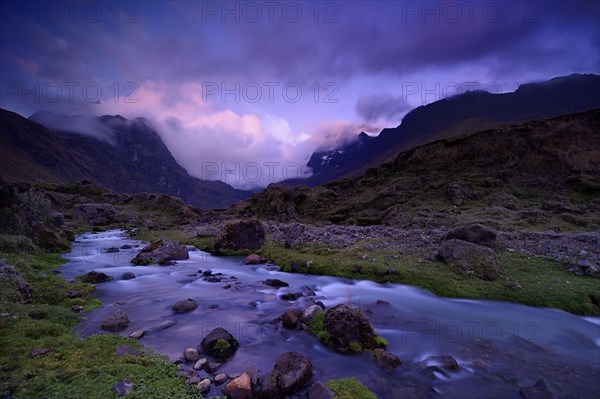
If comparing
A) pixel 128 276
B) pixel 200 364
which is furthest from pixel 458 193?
pixel 200 364

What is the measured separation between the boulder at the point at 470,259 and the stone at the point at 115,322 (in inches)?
664

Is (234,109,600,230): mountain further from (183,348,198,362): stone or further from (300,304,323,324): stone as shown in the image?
(183,348,198,362): stone

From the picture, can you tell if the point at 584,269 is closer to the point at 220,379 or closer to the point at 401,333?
the point at 401,333

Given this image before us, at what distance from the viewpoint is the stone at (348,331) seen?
1011 centimetres

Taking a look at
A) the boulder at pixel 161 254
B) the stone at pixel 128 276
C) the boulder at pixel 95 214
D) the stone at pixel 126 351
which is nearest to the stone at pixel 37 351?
the stone at pixel 126 351

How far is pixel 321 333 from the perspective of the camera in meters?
10.8

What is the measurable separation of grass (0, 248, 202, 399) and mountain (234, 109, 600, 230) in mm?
30577

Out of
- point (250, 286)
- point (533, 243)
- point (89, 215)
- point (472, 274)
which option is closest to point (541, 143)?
point (533, 243)

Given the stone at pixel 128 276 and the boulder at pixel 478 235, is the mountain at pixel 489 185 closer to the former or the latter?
the boulder at pixel 478 235

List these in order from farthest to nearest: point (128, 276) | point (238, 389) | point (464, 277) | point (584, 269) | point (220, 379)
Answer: point (128, 276) → point (464, 277) → point (584, 269) → point (220, 379) → point (238, 389)

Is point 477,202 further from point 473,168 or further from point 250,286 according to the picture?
point 250,286

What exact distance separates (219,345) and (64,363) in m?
3.88

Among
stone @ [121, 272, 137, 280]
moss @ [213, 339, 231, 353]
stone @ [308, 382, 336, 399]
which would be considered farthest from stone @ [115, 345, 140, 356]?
stone @ [121, 272, 137, 280]

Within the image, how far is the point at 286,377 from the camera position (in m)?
7.76
